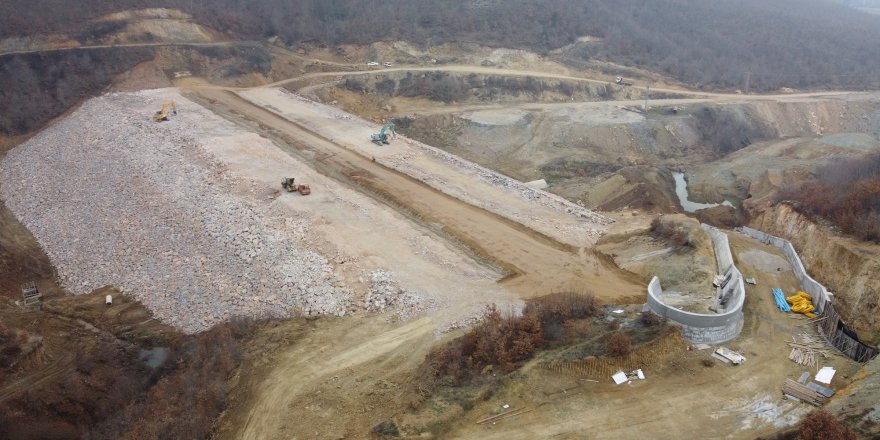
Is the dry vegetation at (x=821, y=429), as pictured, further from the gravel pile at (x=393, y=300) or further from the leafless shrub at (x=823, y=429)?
the gravel pile at (x=393, y=300)

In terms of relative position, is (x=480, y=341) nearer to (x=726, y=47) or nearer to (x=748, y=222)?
(x=748, y=222)

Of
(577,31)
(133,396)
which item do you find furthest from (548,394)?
(577,31)

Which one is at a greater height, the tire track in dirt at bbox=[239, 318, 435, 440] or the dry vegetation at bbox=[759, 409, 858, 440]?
the dry vegetation at bbox=[759, 409, 858, 440]

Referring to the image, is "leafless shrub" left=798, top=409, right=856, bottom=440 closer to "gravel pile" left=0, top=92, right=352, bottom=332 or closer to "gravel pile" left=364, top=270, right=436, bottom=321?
"gravel pile" left=364, top=270, right=436, bottom=321

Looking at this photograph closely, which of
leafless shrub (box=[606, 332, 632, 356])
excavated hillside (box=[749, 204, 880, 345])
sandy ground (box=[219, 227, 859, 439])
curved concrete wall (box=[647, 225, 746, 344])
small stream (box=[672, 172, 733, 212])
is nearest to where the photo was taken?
sandy ground (box=[219, 227, 859, 439])

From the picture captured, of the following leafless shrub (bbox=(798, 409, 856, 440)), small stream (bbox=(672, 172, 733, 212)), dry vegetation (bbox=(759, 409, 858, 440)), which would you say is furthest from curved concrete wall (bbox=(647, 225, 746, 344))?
small stream (bbox=(672, 172, 733, 212))

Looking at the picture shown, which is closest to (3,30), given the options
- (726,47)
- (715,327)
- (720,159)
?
(715,327)

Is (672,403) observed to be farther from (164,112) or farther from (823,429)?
(164,112)
